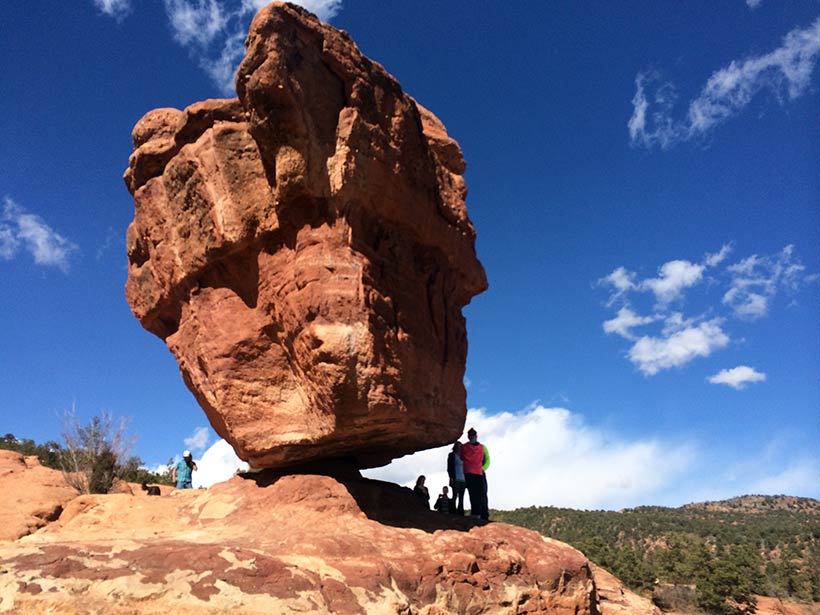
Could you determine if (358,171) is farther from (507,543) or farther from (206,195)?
(507,543)

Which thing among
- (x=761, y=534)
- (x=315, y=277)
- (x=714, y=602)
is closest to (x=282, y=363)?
(x=315, y=277)

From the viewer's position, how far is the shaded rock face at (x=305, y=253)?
7.66 metres

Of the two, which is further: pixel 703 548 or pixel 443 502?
pixel 703 548

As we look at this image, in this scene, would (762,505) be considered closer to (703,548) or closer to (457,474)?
(703,548)

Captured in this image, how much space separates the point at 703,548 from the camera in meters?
30.3

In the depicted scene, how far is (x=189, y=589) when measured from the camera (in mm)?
5418

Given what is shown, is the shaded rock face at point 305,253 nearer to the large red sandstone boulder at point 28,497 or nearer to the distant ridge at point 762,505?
the large red sandstone boulder at point 28,497

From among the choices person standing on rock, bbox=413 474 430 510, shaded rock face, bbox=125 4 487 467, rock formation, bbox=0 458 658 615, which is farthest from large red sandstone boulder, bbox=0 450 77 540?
person standing on rock, bbox=413 474 430 510

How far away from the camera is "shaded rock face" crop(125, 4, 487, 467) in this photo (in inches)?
301

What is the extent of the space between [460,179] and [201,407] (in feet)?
20.2

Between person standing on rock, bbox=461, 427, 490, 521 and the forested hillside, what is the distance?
19137 mm

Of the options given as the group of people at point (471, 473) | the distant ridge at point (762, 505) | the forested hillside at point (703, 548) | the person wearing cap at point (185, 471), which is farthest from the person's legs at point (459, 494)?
the distant ridge at point (762, 505)

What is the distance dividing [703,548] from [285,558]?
30.6 m

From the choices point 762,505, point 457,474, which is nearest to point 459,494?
point 457,474
